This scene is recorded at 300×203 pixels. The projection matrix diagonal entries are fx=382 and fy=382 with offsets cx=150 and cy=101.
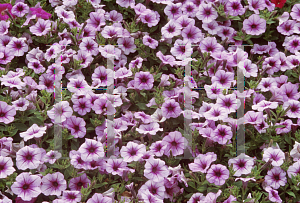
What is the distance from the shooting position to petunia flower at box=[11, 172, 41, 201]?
121 inches

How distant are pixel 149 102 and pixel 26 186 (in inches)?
54.2

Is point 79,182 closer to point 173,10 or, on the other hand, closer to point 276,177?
point 276,177

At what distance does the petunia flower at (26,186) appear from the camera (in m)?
3.07

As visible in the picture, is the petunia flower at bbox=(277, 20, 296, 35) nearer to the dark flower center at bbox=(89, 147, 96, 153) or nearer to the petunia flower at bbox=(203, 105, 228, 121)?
the petunia flower at bbox=(203, 105, 228, 121)

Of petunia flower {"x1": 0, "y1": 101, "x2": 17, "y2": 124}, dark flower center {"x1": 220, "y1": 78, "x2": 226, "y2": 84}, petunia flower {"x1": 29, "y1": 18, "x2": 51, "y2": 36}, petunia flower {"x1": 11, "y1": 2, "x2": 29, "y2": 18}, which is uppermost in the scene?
petunia flower {"x1": 11, "y1": 2, "x2": 29, "y2": 18}

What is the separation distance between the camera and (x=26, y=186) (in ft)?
10.2

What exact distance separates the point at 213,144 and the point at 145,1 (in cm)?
217

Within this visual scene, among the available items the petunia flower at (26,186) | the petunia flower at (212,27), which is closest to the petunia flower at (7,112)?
the petunia flower at (26,186)

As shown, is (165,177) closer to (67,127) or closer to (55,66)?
(67,127)

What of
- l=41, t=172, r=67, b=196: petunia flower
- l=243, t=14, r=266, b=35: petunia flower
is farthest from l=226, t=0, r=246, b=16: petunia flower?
l=41, t=172, r=67, b=196: petunia flower

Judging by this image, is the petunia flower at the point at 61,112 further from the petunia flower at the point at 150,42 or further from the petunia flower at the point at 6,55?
the petunia flower at the point at 150,42

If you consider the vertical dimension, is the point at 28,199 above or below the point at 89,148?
below

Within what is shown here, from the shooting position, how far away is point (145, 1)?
188 inches

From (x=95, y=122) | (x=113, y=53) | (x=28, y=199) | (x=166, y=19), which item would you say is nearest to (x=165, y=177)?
(x=95, y=122)
